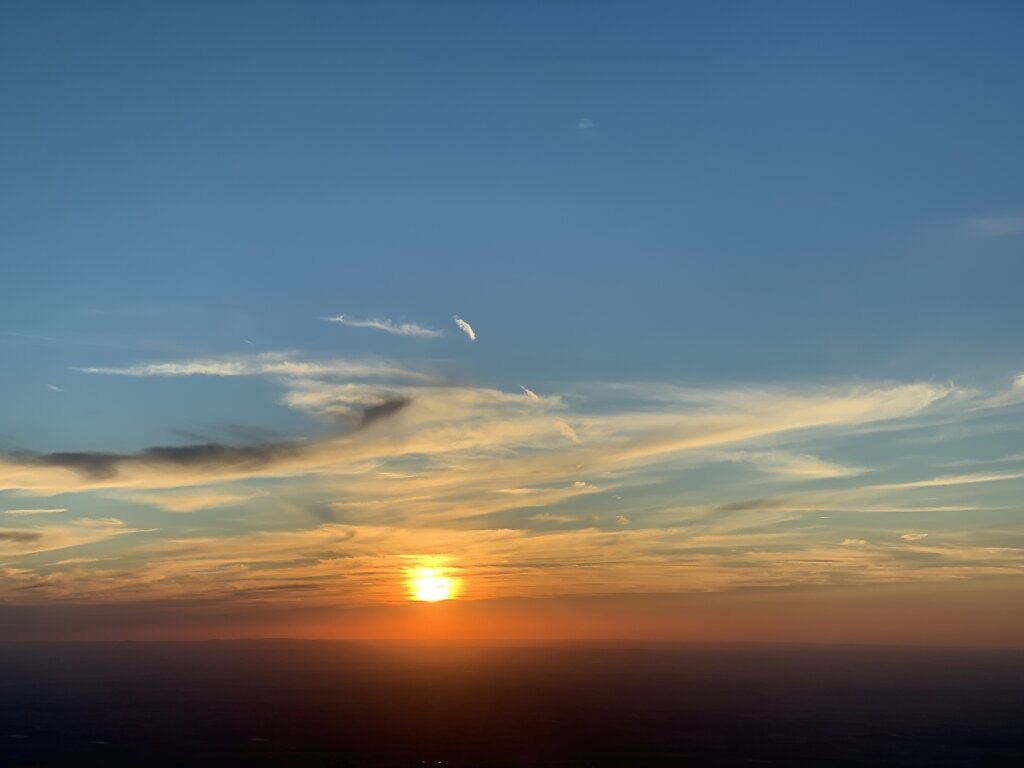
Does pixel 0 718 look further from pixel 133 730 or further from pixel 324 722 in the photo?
pixel 324 722

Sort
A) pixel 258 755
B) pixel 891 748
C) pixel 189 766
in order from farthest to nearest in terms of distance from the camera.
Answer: pixel 891 748
pixel 258 755
pixel 189 766

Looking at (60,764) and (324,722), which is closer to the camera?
(60,764)

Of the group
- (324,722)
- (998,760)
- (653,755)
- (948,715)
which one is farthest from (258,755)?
(948,715)

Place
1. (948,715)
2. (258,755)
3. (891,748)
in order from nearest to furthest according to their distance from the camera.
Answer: (258,755)
(891,748)
(948,715)

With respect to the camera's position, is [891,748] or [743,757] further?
[891,748]

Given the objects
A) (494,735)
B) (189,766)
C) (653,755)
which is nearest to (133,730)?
(189,766)

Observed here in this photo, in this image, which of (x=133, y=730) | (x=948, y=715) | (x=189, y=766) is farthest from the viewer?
(x=948, y=715)

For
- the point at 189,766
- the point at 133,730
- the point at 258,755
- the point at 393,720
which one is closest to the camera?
the point at 189,766

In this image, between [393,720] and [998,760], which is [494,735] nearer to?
[393,720]
